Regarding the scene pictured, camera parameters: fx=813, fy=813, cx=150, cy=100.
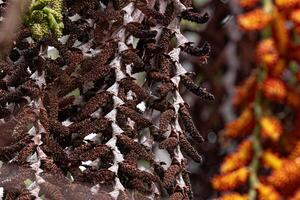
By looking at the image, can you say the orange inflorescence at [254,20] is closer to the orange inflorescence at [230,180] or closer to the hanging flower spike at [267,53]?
the hanging flower spike at [267,53]

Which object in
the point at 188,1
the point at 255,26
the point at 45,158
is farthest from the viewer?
the point at 255,26

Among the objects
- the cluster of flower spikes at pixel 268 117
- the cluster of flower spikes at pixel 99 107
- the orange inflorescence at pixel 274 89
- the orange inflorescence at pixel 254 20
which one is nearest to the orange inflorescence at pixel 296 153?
the cluster of flower spikes at pixel 268 117

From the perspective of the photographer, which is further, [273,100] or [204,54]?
[273,100]

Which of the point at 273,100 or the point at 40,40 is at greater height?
the point at 40,40

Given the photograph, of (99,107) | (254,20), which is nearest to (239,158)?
(254,20)

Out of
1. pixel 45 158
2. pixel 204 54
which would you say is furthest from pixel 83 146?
pixel 204 54

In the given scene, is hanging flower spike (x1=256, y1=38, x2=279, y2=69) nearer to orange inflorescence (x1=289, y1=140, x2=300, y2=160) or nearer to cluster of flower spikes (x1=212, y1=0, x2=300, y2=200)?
cluster of flower spikes (x1=212, y1=0, x2=300, y2=200)

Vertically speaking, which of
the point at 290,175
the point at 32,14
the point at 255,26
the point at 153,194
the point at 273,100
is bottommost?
the point at 290,175

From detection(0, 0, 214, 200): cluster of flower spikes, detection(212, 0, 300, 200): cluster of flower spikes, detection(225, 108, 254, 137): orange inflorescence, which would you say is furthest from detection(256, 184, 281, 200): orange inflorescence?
detection(0, 0, 214, 200): cluster of flower spikes

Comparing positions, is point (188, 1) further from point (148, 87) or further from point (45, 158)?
point (45, 158)
